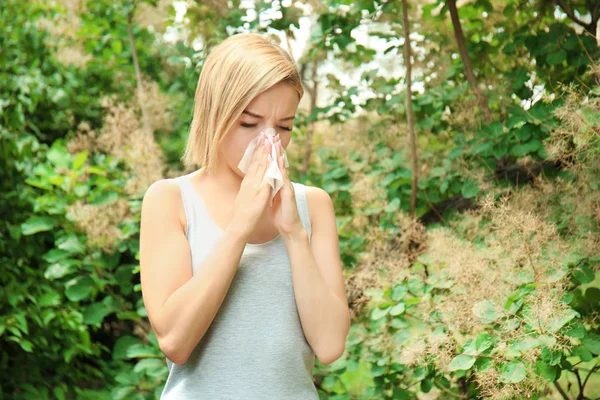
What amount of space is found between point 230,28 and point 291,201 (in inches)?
75.4

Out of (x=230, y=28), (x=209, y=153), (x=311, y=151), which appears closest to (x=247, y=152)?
(x=209, y=153)

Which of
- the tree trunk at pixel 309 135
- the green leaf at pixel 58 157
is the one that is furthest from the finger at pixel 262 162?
the tree trunk at pixel 309 135

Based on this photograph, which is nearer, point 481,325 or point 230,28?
point 481,325

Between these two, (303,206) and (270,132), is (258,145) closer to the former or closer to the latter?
(270,132)

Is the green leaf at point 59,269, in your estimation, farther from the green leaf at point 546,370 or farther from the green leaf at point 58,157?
the green leaf at point 546,370

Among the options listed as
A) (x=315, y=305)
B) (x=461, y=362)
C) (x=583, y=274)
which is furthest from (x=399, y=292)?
(x=315, y=305)

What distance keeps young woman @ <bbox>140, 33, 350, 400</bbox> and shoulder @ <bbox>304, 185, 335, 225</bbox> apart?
12 cm

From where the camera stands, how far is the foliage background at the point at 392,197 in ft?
7.11

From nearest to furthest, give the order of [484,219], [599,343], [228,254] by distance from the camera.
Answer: [228,254]
[599,343]
[484,219]

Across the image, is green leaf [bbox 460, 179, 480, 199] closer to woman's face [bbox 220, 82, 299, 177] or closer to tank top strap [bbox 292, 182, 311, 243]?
tank top strap [bbox 292, 182, 311, 243]

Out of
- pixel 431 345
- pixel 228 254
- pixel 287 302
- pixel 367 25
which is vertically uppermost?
pixel 367 25

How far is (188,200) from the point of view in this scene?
5.09 ft

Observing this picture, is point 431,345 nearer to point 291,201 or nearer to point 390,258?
point 390,258

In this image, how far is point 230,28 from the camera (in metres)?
3.23
